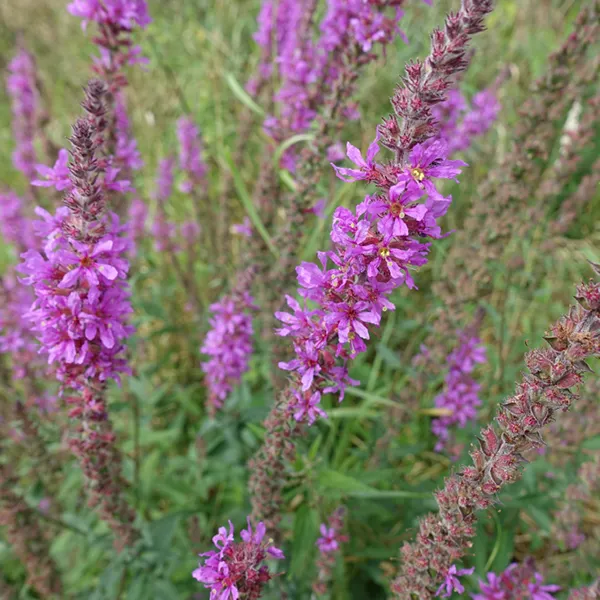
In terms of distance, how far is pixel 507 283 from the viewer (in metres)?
3.82

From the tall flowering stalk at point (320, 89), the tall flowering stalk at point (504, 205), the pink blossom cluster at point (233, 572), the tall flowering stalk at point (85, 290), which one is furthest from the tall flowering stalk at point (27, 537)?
the tall flowering stalk at point (504, 205)

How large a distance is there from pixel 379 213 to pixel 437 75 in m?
0.47

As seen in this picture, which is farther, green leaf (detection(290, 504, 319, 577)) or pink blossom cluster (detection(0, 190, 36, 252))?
pink blossom cluster (detection(0, 190, 36, 252))

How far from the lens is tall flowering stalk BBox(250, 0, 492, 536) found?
1.71 m

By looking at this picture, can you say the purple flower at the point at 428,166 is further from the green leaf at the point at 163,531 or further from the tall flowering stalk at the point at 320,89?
the green leaf at the point at 163,531

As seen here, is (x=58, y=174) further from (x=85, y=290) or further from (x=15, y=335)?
(x=15, y=335)

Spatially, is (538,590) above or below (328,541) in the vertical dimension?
above

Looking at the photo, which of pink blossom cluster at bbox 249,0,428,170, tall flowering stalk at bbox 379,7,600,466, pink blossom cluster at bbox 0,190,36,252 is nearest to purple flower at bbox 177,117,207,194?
pink blossom cluster at bbox 249,0,428,170

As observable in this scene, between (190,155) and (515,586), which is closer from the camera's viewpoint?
(515,586)

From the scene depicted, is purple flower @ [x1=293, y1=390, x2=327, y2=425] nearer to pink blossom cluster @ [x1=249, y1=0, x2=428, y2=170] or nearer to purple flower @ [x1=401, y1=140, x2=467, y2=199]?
purple flower @ [x1=401, y1=140, x2=467, y2=199]

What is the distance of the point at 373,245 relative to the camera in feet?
5.96

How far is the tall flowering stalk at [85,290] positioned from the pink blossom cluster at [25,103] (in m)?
3.50

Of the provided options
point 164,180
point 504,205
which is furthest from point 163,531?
point 164,180

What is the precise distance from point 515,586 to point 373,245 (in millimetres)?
2109
